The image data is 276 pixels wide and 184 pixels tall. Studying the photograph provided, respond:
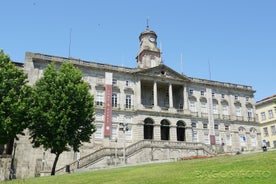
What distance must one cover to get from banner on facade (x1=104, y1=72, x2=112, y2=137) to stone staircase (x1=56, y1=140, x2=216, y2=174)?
5508mm

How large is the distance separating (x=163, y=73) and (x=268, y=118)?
3648 cm

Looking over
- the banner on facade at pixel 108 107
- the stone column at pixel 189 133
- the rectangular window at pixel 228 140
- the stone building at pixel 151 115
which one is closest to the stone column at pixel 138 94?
the stone building at pixel 151 115

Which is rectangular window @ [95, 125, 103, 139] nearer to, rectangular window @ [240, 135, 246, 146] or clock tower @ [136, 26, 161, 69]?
clock tower @ [136, 26, 161, 69]

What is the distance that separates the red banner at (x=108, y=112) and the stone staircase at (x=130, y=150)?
5.38 meters

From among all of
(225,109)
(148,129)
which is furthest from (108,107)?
(225,109)

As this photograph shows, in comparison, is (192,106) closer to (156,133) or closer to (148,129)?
(148,129)

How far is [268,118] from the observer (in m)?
75.1

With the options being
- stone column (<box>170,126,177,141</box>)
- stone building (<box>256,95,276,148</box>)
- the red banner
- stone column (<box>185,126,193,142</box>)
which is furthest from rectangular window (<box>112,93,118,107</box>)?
stone building (<box>256,95,276,148</box>)

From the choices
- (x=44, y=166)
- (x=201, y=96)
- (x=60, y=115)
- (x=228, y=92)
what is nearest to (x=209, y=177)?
(x=60, y=115)

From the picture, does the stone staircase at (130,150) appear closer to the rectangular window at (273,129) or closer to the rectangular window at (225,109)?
the rectangular window at (225,109)

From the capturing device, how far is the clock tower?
58.9 m

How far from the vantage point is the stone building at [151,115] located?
42.6 meters

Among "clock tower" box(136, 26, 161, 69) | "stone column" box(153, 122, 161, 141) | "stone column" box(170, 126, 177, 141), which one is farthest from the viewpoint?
"clock tower" box(136, 26, 161, 69)

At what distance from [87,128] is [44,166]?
12476 millimetres
